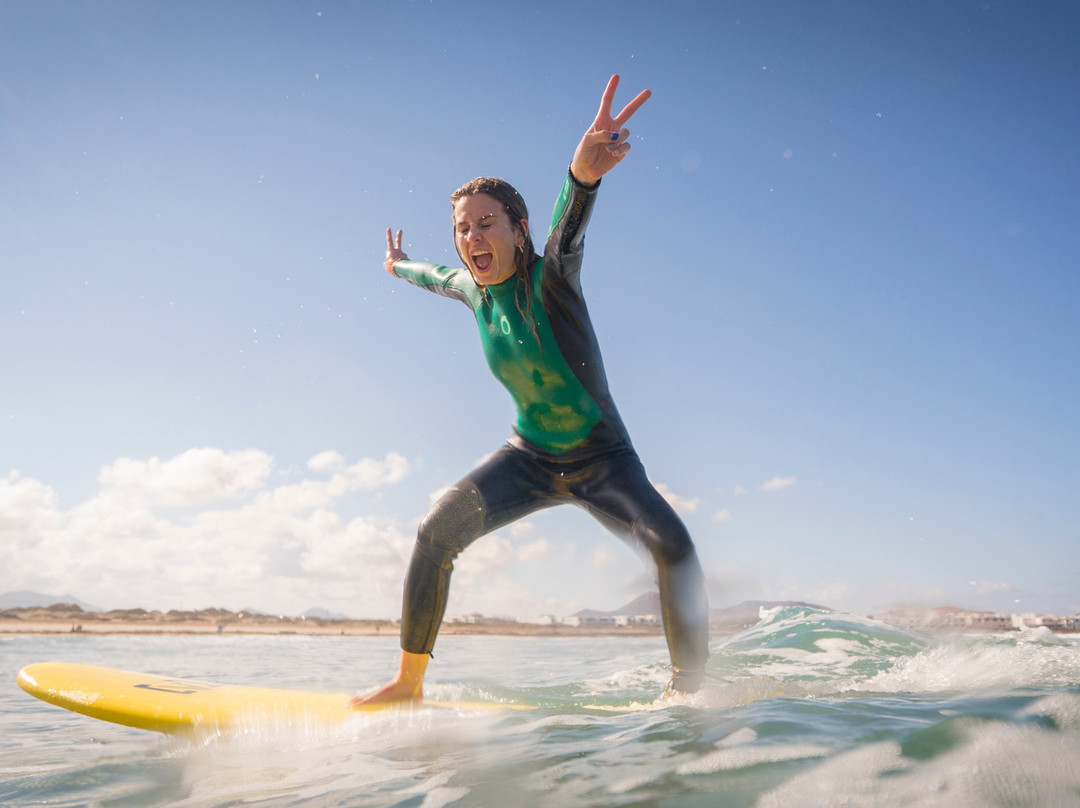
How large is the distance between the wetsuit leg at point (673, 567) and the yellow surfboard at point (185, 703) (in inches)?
30.2

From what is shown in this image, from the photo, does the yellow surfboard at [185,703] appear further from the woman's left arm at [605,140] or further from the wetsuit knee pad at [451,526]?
the woman's left arm at [605,140]

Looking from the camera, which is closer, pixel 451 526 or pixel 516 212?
pixel 451 526

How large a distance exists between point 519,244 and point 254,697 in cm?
268

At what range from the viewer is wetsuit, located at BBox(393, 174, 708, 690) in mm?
3207

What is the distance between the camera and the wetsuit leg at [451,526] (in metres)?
3.29

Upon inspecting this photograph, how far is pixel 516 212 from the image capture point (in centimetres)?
344

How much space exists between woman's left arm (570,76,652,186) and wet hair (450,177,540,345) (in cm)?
62

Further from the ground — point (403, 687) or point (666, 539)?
point (666, 539)

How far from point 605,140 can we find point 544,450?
146 centimetres

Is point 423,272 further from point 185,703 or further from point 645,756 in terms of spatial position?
point 645,756

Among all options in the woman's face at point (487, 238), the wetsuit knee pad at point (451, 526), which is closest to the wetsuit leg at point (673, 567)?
the wetsuit knee pad at point (451, 526)

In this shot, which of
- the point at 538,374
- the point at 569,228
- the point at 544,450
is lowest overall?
the point at 544,450

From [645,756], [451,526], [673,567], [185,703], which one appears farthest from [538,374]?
[185,703]

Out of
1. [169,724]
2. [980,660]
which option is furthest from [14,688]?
[980,660]
